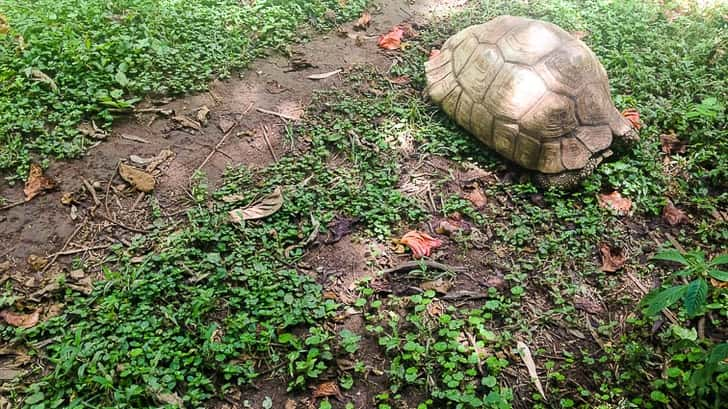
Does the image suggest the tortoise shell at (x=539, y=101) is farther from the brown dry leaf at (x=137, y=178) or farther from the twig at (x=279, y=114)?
the brown dry leaf at (x=137, y=178)

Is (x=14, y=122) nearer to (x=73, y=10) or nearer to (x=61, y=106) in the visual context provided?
(x=61, y=106)

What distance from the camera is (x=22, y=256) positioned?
138 inches

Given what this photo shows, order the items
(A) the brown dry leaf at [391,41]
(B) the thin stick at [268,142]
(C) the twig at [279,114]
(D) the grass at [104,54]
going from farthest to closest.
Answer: (A) the brown dry leaf at [391,41] → (C) the twig at [279,114] → (B) the thin stick at [268,142] → (D) the grass at [104,54]

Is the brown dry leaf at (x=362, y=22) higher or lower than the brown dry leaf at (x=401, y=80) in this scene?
higher

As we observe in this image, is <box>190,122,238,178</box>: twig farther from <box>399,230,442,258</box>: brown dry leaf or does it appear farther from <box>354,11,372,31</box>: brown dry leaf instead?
<box>354,11,372,31</box>: brown dry leaf

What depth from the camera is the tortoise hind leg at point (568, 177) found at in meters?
4.23

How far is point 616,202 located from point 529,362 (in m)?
1.78

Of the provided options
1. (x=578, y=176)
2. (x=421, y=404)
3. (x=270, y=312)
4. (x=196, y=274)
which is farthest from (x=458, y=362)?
(x=578, y=176)

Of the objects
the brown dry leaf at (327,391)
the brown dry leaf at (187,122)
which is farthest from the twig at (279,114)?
the brown dry leaf at (327,391)

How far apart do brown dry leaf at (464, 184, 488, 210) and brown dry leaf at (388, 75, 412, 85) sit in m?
1.64

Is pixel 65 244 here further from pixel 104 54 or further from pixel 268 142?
pixel 104 54

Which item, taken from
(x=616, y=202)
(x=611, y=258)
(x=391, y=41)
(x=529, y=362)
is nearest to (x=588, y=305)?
(x=611, y=258)

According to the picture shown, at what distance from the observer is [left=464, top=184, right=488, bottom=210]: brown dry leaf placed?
417cm

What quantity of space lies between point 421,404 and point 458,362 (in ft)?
1.19
